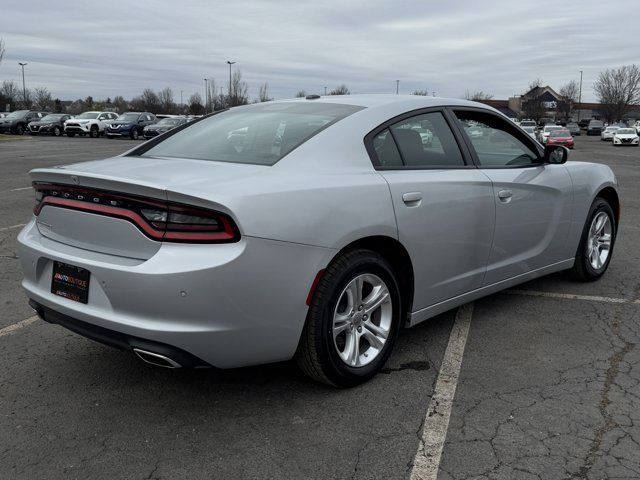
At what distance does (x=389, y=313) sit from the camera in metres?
3.45

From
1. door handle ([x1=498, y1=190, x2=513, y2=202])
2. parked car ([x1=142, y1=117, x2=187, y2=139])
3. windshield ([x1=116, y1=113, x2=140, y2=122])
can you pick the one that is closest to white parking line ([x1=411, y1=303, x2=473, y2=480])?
door handle ([x1=498, y1=190, x2=513, y2=202])

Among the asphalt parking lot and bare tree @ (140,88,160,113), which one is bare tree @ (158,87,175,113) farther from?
the asphalt parking lot

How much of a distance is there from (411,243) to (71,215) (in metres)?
1.80

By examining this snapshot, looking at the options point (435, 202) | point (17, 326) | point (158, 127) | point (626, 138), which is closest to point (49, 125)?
point (158, 127)

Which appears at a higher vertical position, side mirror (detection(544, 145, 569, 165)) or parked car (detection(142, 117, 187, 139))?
side mirror (detection(544, 145, 569, 165))

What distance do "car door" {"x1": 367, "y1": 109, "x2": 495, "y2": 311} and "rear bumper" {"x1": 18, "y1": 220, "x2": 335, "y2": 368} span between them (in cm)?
72

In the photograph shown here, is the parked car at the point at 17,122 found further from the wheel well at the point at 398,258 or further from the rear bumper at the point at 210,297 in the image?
the wheel well at the point at 398,258

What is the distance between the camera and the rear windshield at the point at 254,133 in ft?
10.9

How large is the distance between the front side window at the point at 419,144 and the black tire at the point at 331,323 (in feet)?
1.99

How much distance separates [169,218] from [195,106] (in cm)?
8907

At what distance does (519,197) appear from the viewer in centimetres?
423

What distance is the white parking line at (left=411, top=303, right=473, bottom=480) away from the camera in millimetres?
2590

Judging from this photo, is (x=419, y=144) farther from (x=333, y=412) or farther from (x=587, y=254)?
(x=587, y=254)

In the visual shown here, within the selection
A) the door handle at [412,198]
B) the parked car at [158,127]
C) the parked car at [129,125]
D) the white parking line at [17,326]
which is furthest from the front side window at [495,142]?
the parked car at [129,125]
